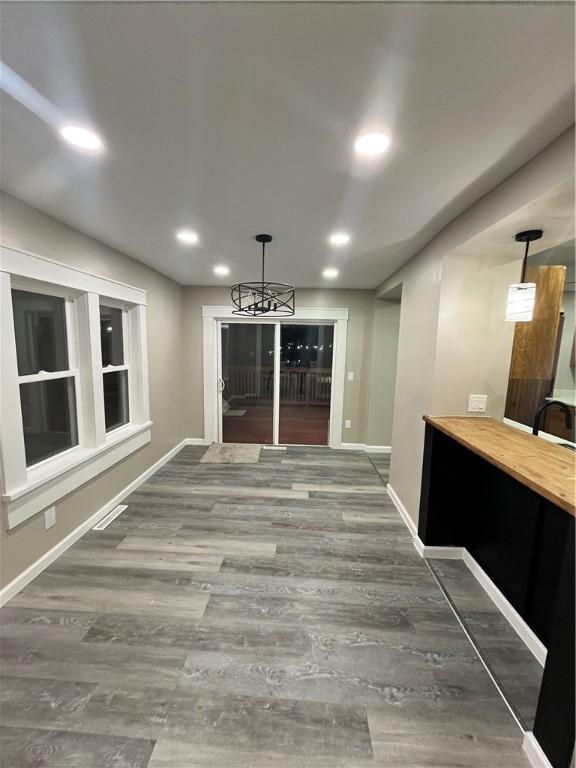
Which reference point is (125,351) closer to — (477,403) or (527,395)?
(477,403)

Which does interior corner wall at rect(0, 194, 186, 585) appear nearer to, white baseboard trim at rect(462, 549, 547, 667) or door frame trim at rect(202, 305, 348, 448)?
door frame trim at rect(202, 305, 348, 448)

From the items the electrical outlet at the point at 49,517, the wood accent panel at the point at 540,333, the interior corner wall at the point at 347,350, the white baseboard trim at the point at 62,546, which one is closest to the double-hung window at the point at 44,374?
the electrical outlet at the point at 49,517

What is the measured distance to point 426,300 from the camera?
2422 millimetres

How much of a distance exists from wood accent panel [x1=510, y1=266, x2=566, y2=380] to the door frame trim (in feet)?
7.02

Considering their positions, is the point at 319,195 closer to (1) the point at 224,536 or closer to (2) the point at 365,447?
(1) the point at 224,536

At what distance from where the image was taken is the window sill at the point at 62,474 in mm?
1866

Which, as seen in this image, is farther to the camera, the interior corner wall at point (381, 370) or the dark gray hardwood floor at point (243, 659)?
the interior corner wall at point (381, 370)

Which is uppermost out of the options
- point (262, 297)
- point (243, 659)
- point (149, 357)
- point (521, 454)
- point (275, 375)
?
point (262, 297)

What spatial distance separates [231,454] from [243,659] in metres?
2.92

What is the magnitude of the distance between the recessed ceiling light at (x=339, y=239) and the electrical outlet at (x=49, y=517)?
289cm

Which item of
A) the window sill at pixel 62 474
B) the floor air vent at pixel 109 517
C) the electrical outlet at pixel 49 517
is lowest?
the floor air vent at pixel 109 517

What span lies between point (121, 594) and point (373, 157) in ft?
9.13

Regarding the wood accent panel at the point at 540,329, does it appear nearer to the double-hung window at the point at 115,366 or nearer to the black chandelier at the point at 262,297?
the black chandelier at the point at 262,297

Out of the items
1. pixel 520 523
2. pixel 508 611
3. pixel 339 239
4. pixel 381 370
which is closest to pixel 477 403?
pixel 520 523
